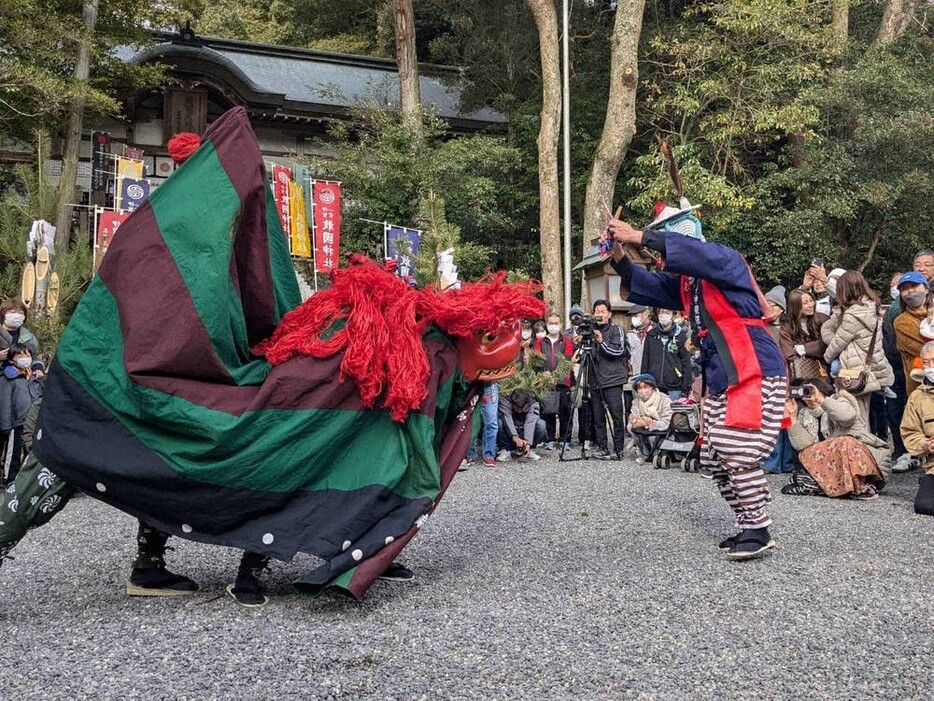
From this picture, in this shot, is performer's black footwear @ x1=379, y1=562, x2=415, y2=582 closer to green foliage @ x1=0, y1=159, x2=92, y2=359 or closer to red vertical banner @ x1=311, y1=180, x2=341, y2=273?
green foliage @ x1=0, y1=159, x2=92, y2=359

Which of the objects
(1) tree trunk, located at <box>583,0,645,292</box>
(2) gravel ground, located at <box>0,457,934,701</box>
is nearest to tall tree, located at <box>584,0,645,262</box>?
(1) tree trunk, located at <box>583,0,645,292</box>

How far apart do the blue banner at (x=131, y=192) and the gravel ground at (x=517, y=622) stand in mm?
9789

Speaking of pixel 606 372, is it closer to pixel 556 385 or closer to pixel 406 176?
pixel 556 385

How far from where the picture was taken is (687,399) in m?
9.70

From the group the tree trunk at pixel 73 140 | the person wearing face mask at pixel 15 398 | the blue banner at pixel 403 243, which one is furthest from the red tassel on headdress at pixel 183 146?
the tree trunk at pixel 73 140

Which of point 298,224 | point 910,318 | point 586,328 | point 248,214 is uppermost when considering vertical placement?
point 248,214

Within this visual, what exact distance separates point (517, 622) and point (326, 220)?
1253 cm

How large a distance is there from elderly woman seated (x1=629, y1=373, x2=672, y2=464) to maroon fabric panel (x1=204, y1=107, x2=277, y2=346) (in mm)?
6171

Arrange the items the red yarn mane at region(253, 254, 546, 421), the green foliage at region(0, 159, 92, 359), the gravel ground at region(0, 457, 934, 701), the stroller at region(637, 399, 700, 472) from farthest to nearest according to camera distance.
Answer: the green foliage at region(0, 159, 92, 359), the stroller at region(637, 399, 700, 472), the red yarn mane at region(253, 254, 546, 421), the gravel ground at region(0, 457, 934, 701)

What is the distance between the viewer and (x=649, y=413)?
31.6ft

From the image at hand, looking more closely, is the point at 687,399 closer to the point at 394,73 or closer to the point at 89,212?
the point at 89,212

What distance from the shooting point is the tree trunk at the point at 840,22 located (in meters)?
16.9

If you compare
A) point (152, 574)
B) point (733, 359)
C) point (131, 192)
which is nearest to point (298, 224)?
point (131, 192)

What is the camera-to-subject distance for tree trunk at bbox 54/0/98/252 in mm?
13602
